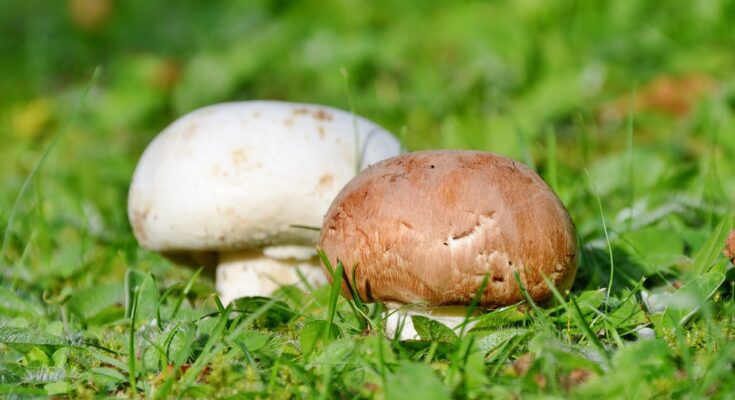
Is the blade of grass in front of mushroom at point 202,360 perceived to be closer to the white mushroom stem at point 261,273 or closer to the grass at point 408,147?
the grass at point 408,147

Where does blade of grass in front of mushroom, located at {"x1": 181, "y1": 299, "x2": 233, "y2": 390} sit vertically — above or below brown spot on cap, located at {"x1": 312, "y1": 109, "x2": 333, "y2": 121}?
below

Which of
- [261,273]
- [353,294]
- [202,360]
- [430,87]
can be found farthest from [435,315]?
[430,87]

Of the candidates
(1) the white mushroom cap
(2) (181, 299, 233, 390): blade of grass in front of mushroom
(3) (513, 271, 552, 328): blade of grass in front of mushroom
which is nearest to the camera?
(2) (181, 299, 233, 390): blade of grass in front of mushroom

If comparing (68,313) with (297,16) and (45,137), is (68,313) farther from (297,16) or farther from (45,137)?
(297,16)

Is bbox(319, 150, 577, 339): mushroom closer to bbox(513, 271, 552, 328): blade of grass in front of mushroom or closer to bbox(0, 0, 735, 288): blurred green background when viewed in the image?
bbox(513, 271, 552, 328): blade of grass in front of mushroom

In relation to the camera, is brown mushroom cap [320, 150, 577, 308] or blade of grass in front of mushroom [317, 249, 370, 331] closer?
brown mushroom cap [320, 150, 577, 308]

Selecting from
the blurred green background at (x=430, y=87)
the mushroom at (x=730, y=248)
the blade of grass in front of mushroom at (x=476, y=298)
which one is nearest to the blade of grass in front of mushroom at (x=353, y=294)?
the blade of grass in front of mushroom at (x=476, y=298)

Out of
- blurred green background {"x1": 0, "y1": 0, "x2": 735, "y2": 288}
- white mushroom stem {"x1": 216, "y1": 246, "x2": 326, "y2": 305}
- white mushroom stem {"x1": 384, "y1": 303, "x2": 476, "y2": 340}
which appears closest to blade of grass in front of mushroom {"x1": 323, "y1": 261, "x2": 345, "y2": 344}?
white mushroom stem {"x1": 384, "y1": 303, "x2": 476, "y2": 340}
